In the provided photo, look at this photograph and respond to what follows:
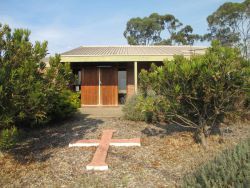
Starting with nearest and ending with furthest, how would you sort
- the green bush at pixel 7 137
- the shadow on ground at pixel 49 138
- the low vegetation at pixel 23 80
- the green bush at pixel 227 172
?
the green bush at pixel 227 172
the green bush at pixel 7 137
the low vegetation at pixel 23 80
the shadow on ground at pixel 49 138

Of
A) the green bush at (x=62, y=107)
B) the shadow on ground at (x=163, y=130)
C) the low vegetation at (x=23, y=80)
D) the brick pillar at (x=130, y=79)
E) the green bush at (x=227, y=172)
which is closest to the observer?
the green bush at (x=227, y=172)

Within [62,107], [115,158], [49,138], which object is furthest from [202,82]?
[62,107]

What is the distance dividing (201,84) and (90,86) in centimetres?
1039

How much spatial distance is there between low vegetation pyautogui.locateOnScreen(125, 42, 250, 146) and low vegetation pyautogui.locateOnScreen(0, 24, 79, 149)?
2.28m

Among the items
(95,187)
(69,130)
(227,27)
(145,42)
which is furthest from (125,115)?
(145,42)

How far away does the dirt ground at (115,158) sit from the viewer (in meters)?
6.07

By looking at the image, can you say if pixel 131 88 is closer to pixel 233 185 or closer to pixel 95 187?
pixel 95 187

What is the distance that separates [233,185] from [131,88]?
1393 centimetres

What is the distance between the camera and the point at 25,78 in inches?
244

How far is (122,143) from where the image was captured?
834 cm

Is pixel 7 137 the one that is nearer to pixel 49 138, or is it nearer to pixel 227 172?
pixel 49 138

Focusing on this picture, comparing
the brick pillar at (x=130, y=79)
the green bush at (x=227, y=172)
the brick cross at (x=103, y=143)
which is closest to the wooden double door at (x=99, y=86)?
the brick pillar at (x=130, y=79)

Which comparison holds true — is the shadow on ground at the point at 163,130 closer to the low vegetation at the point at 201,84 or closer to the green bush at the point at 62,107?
the low vegetation at the point at 201,84

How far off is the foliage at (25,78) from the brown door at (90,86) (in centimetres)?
932
